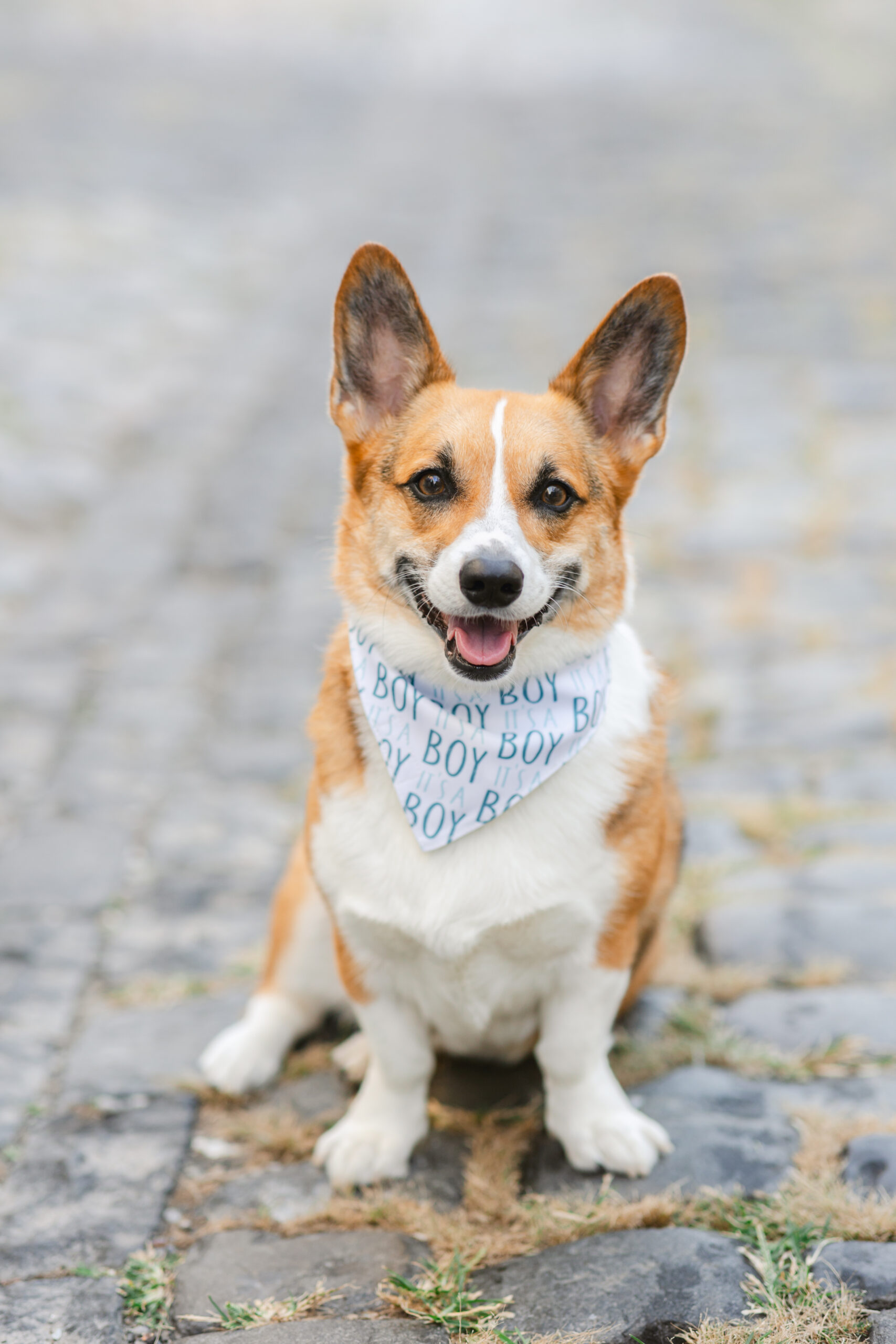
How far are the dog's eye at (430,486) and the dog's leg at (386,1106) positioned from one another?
3.83ft

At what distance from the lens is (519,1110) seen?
296 cm

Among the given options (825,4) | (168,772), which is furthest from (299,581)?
(825,4)

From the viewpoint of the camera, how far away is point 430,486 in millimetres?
2746

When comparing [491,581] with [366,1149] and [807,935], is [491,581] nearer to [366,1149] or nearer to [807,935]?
[366,1149]

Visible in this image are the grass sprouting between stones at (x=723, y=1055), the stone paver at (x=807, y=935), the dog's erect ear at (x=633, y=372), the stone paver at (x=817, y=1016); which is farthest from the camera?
the stone paver at (x=807, y=935)

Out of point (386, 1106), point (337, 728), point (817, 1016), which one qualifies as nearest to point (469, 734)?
point (337, 728)

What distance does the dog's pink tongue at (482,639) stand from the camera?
2.60m

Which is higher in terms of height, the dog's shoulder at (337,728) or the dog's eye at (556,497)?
the dog's eye at (556,497)

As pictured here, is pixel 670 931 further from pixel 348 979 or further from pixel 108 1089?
pixel 108 1089

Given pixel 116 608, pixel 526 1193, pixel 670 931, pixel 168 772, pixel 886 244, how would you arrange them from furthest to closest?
pixel 886 244
pixel 116 608
pixel 168 772
pixel 670 931
pixel 526 1193

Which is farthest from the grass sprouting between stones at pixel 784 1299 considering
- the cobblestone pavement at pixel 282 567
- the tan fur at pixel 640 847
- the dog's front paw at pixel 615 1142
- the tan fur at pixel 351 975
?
the tan fur at pixel 351 975

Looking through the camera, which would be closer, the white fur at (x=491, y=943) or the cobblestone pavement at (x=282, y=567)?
the white fur at (x=491, y=943)

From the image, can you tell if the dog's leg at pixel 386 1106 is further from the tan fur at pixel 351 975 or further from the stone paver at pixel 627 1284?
the stone paver at pixel 627 1284

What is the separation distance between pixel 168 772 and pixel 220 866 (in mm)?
634
